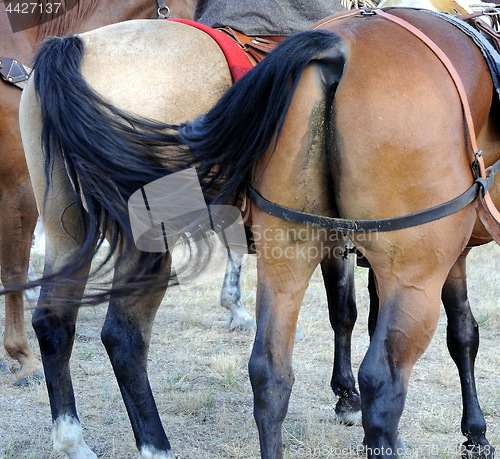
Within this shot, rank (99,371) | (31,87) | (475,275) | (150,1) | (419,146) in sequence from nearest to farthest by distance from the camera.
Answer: (419,146), (31,87), (150,1), (99,371), (475,275)

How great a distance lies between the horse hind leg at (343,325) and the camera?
327 centimetres

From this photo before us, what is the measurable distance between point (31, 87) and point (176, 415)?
1969 mm

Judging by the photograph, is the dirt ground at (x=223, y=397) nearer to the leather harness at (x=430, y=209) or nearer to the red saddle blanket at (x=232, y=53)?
the leather harness at (x=430, y=209)

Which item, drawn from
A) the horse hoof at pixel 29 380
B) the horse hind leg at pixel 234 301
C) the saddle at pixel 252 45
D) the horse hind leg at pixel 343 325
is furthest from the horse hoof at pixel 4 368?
the saddle at pixel 252 45

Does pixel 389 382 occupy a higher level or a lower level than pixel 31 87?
lower

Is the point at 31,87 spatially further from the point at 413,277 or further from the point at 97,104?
the point at 413,277

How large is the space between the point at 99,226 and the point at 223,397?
6.02 feet

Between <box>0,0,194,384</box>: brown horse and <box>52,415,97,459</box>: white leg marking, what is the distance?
4.36 ft

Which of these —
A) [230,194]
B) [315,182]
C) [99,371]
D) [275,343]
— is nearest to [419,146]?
[315,182]

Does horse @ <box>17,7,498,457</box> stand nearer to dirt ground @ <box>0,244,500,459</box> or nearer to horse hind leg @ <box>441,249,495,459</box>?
dirt ground @ <box>0,244,500,459</box>

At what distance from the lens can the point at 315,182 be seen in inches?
77.8

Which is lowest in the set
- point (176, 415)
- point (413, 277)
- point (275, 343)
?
point (176, 415)

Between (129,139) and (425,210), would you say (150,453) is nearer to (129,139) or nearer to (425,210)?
(129,139)

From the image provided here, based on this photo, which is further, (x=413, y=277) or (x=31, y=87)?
(x=31, y=87)
